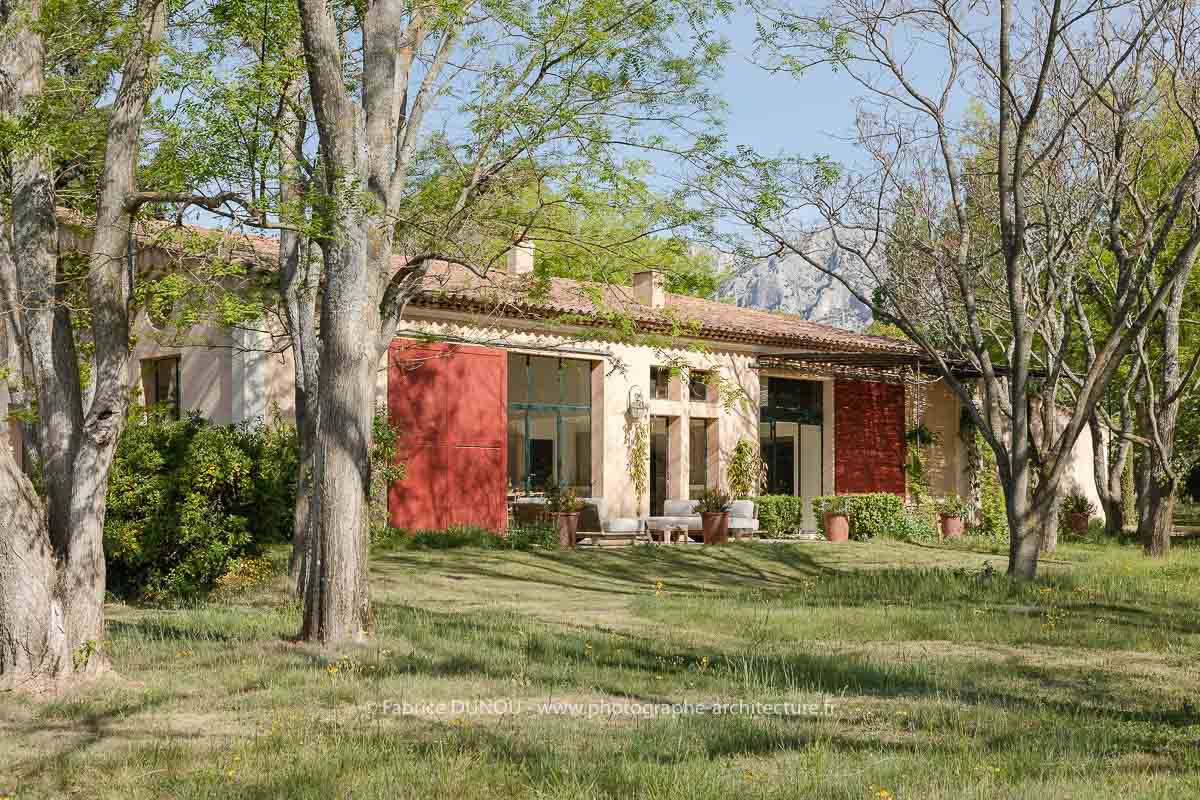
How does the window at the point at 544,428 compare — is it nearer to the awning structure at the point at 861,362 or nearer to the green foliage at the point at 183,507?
the awning structure at the point at 861,362

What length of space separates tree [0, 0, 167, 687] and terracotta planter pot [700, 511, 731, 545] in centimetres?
1201

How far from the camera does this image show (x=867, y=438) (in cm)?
2386

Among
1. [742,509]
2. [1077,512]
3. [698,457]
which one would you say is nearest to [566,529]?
[742,509]

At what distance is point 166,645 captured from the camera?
7910 millimetres

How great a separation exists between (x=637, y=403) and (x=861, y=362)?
475 centimetres

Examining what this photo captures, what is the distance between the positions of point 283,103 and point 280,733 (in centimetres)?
606

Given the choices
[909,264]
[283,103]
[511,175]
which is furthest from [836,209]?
[283,103]

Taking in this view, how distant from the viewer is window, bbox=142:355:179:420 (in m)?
16.2

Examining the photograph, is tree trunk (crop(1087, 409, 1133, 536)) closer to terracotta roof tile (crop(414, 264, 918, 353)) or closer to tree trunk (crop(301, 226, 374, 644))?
terracotta roof tile (crop(414, 264, 918, 353))

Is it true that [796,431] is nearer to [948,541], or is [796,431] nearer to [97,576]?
[948,541]

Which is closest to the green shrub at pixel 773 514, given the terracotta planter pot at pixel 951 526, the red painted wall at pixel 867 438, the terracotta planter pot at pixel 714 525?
the terracotta planter pot at pixel 714 525

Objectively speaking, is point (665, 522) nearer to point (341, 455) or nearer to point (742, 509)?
point (742, 509)

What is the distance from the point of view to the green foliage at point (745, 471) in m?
21.4

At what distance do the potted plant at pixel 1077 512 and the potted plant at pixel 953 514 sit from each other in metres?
1.88
